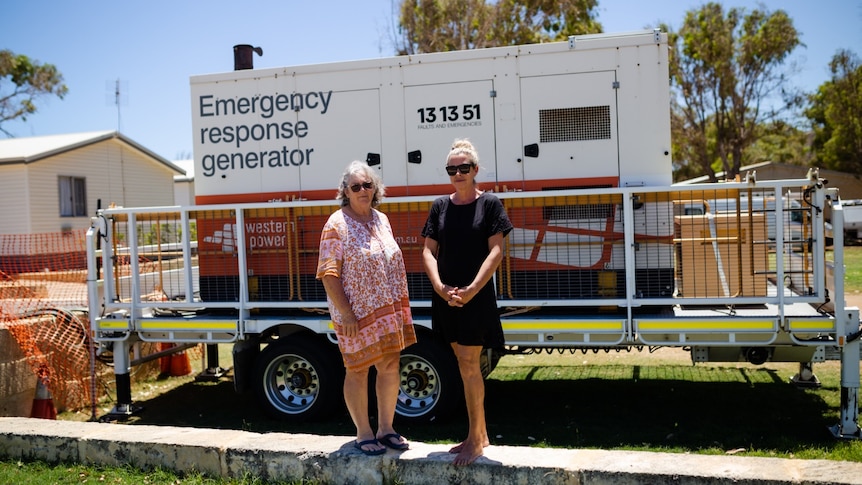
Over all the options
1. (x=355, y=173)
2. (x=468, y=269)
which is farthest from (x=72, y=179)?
(x=468, y=269)

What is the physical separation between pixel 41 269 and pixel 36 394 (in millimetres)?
13253

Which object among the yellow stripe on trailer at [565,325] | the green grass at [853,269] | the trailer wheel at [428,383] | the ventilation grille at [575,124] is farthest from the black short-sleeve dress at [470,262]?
the green grass at [853,269]

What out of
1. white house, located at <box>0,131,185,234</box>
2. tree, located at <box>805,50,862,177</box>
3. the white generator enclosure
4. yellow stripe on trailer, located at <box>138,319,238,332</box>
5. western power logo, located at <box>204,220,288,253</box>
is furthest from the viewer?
tree, located at <box>805,50,862,177</box>

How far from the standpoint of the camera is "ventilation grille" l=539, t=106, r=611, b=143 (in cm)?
713

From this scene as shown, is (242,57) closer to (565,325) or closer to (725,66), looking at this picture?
(565,325)

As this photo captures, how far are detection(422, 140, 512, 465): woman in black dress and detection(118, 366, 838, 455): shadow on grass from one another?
6.47 feet

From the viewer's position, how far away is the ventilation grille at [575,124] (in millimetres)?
7133

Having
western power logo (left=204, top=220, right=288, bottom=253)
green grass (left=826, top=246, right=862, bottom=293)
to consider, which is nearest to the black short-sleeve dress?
western power logo (left=204, top=220, right=288, bottom=253)

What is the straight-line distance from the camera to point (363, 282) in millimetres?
4578

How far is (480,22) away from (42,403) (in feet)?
68.1

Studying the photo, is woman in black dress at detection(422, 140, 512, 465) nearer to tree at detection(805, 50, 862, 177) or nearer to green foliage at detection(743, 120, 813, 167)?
tree at detection(805, 50, 862, 177)

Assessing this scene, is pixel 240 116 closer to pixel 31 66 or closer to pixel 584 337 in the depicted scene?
pixel 584 337

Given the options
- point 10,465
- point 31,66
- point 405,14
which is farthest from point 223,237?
point 31,66

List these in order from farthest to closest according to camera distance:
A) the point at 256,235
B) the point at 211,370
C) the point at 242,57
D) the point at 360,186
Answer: the point at 211,370 < the point at 242,57 < the point at 256,235 < the point at 360,186
